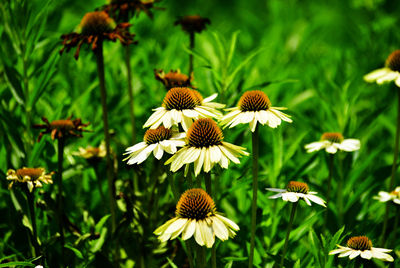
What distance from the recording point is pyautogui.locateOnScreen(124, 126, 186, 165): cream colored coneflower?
814 mm

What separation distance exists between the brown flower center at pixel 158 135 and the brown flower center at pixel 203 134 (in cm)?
8

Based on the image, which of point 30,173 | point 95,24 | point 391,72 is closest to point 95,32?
point 95,24

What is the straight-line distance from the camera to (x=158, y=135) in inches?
33.3

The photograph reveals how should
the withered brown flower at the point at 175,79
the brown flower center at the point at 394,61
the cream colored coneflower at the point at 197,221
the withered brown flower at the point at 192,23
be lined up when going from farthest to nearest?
the withered brown flower at the point at 192,23 < the withered brown flower at the point at 175,79 < the brown flower center at the point at 394,61 < the cream colored coneflower at the point at 197,221

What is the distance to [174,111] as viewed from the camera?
0.84 metres

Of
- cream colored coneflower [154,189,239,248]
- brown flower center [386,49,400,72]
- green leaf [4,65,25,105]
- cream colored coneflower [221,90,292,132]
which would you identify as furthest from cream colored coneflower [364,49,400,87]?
green leaf [4,65,25,105]

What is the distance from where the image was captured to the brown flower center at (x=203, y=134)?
2.55 ft

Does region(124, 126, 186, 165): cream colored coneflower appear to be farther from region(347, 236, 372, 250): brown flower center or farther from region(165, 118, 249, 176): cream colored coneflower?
region(347, 236, 372, 250): brown flower center

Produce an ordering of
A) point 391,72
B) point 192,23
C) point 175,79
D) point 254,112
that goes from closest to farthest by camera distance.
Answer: point 254,112 → point 391,72 → point 175,79 → point 192,23

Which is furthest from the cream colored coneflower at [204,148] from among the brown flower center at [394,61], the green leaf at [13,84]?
the green leaf at [13,84]

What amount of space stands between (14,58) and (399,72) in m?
1.24

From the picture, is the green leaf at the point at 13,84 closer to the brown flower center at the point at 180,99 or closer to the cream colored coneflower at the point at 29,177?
the cream colored coneflower at the point at 29,177

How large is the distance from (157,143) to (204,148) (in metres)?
0.11

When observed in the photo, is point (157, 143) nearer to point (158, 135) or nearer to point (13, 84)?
point (158, 135)
